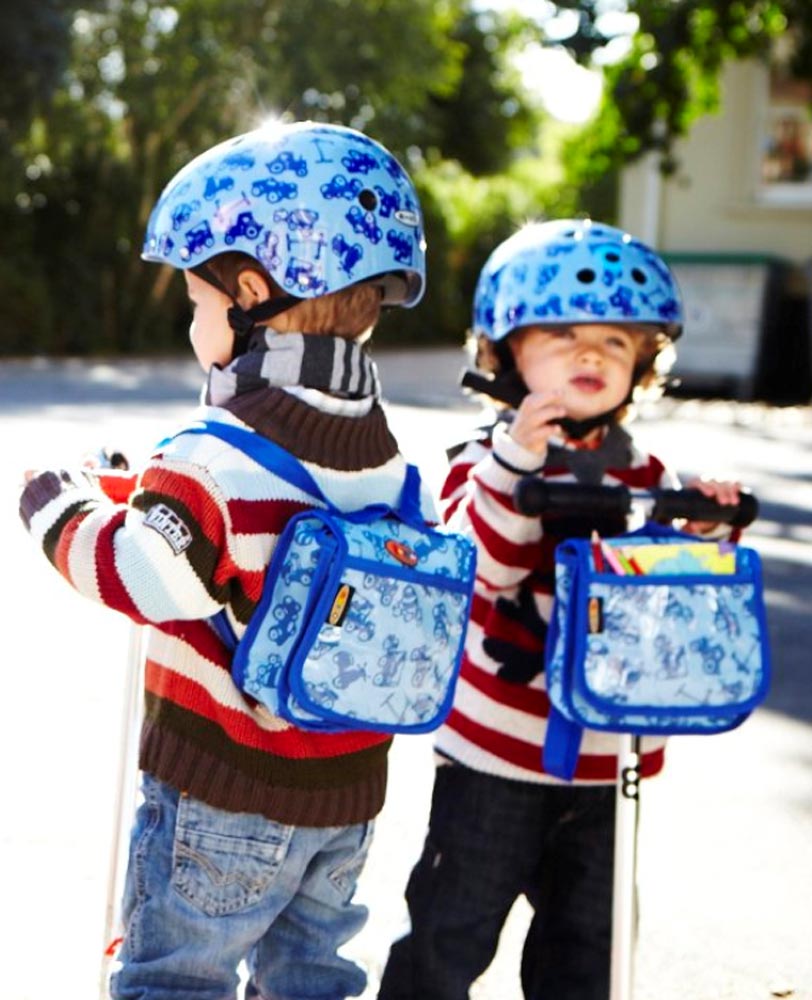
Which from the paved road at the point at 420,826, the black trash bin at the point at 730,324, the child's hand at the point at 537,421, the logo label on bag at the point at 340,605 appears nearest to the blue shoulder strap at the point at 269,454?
the logo label on bag at the point at 340,605

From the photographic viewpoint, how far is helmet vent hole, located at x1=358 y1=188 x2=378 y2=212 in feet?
8.49

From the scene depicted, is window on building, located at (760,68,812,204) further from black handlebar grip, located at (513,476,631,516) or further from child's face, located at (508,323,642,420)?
black handlebar grip, located at (513,476,631,516)

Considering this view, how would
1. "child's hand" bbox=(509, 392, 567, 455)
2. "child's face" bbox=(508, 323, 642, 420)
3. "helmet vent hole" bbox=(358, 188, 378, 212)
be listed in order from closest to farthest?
1. "helmet vent hole" bbox=(358, 188, 378, 212)
2. "child's hand" bbox=(509, 392, 567, 455)
3. "child's face" bbox=(508, 323, 642, 420)

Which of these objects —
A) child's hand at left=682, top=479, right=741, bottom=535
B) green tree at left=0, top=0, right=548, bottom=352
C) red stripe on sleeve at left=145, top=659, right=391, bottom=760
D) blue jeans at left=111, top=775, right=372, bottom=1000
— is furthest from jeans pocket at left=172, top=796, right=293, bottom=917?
green tree at left=0, top=0, right=548, bottom=352

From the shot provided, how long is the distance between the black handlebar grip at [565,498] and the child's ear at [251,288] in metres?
0.58

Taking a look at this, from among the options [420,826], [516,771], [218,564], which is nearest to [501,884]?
[516,771]

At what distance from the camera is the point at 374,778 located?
267 centimetres

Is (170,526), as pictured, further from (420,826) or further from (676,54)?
(676,54)

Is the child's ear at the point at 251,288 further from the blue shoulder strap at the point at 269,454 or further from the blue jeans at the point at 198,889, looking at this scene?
the blue jeans at the point at 198,889

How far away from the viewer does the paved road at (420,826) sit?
3.78m

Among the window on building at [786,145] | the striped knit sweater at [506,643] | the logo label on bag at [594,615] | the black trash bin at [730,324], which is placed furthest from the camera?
the window on building at [786,145]

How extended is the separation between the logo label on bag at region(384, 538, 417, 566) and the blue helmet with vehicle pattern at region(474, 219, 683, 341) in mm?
878

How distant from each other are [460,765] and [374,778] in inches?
18.2

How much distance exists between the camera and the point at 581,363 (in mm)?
3258
